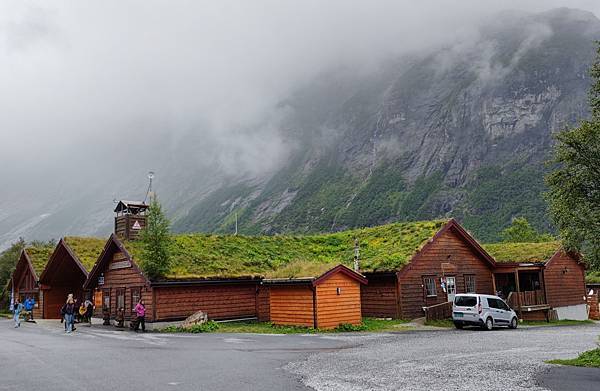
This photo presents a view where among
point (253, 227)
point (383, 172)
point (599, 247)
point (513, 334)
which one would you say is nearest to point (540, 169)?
point (383, 172)

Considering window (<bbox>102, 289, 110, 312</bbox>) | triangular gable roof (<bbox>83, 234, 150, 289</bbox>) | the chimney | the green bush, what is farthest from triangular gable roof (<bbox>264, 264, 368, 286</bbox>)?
window (<bbox>102, 289, 110, 312</bbox>)

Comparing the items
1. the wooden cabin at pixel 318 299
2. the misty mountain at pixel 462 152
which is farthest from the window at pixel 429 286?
the misty mountain at pixel 462 152

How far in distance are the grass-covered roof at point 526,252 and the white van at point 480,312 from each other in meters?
9.03

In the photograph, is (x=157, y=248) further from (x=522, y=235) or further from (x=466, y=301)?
(x=522, y=235)

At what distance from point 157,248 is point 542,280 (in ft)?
78.8

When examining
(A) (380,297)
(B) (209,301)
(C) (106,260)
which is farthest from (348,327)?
(C) (106,260)

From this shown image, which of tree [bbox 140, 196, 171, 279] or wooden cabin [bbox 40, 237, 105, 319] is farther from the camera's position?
wooden cabin [bbox 40, 237, 105, 319]

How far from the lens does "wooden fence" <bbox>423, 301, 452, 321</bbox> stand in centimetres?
3016

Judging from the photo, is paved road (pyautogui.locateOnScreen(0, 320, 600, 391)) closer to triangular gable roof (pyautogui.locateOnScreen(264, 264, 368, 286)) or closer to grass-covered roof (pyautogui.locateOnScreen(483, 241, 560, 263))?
triangular gable roof (pyautogui.locateOnScreen(264, 264, 368, 286))

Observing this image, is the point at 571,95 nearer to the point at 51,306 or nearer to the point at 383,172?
the point at 383,172

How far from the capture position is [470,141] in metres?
159

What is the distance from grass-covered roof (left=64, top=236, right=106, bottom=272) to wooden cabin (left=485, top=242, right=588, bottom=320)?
1076 inches

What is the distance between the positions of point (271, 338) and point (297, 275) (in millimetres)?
4704

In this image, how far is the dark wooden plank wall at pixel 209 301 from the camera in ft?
94.1
